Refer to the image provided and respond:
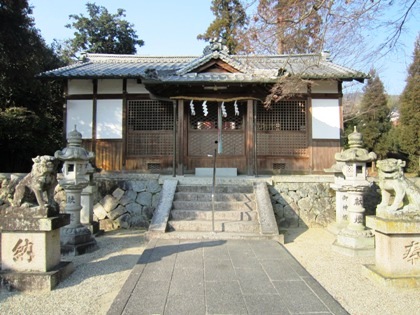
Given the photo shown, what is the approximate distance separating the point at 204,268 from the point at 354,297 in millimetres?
2202

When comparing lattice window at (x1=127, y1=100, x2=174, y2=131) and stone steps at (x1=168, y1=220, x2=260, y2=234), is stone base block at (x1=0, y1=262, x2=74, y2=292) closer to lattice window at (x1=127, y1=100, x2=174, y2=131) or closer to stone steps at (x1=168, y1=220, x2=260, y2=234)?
stone steps at (x1=168, y1=220, x2=260, y2=234)

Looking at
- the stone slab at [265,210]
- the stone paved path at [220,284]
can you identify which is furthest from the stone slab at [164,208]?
the stone slab at [265,210]

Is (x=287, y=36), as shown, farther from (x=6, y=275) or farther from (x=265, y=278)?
(x=6, y=275)

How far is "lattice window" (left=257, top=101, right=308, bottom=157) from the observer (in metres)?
11.5

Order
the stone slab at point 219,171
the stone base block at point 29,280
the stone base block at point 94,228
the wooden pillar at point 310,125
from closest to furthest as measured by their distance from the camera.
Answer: the stone base block at point 29,280
the stone base block at point 94,228
the stone slab at point 219,171
the wooden pillar at point 310,125

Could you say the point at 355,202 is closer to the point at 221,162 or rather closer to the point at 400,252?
the point at 400,252

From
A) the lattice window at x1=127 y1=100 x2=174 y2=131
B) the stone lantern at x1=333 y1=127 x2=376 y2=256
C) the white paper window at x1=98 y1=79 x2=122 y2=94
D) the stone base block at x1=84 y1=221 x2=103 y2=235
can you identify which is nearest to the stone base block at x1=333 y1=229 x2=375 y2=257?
the stone lantern at x1=333 y1=127 x2=376 y2=256

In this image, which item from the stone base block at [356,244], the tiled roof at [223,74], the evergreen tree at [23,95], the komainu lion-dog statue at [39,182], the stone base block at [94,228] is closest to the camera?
the komainu lion-dog statue at [39,182]

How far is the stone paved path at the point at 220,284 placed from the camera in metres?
3.55

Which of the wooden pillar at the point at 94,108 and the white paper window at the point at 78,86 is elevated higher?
the white paper window at the point at 78,86

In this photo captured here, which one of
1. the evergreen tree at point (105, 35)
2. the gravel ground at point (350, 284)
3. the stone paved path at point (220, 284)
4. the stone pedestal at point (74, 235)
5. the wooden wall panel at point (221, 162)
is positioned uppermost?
the evergreen tree at point (105, 35)

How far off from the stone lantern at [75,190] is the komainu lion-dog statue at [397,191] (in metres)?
5.54

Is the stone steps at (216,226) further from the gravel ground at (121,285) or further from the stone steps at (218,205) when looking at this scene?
the gravel ground at (121,285)

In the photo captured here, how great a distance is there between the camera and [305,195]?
29.0 feet
